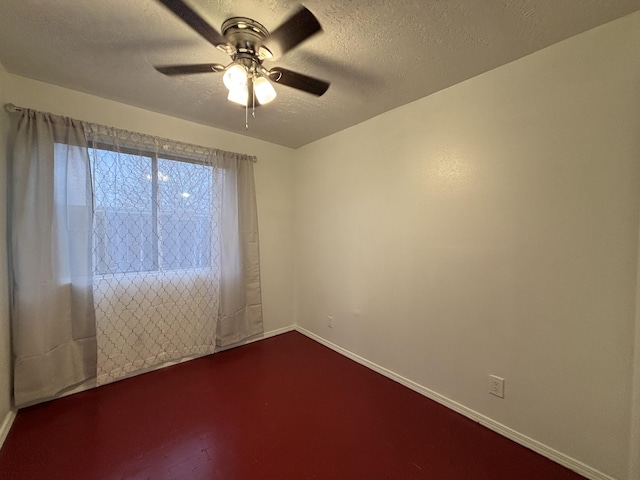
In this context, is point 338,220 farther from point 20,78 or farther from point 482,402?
point 20,78

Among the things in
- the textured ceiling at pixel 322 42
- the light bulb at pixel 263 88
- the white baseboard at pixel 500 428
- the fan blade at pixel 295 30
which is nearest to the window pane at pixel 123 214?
the textured ceiling at pixel 322 42

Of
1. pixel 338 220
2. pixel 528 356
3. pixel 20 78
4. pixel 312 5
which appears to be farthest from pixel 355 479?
pixel 20 78

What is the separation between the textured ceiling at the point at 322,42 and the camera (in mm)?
1243

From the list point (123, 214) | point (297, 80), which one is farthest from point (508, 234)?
point (123, 214)

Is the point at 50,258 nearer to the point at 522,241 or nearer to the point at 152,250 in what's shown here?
the point at 152,250

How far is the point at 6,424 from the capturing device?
1669 mm

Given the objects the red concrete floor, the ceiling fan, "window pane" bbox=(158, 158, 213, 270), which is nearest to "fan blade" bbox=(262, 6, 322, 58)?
the ceiling fan

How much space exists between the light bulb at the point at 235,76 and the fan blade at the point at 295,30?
22 cm

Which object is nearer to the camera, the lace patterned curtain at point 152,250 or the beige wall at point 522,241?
the beige wall at point 522,241

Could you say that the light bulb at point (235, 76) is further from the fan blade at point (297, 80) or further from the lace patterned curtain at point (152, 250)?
the lace patterned curtain at point (152, 250)

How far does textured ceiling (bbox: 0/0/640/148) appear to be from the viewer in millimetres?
1243

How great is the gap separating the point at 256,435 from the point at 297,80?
218cm

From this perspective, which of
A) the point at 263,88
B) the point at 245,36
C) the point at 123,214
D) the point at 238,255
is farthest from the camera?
the point at 238,255

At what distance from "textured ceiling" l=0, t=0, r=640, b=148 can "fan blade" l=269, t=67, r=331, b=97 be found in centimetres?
24
